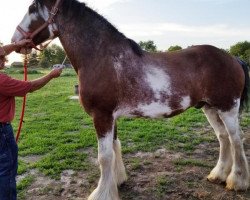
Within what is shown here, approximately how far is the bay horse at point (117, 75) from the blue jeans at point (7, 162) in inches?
42.2

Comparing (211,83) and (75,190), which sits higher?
(211,83)

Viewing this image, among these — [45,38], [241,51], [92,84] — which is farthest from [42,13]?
[241,51]

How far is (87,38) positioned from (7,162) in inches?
72.6

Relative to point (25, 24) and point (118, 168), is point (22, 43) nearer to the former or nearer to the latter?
point (25, 24)

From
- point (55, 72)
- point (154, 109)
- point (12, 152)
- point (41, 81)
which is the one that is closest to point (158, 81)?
point (154, 109)

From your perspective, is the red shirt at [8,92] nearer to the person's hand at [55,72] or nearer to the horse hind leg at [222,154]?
the person's hand at [55,72]

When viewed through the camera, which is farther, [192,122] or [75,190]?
[192,122]

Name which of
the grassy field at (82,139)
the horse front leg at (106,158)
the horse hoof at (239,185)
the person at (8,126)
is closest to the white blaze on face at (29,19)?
the person at (8,126)

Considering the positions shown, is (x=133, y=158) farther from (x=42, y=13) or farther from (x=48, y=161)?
(x=42, y=13)

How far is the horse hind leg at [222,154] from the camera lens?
5.18 metres

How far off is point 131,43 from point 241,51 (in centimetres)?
3954

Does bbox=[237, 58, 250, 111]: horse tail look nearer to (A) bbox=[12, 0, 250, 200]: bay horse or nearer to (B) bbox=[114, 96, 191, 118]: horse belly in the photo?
(A) bbox=[12, 0, 250, 200]: bay horse

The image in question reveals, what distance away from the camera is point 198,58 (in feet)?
15.4

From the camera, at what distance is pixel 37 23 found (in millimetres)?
4406
